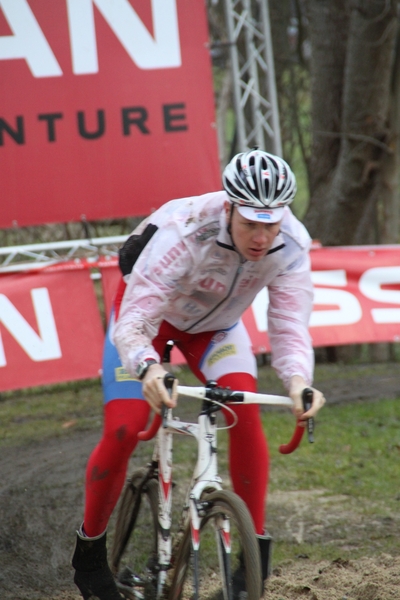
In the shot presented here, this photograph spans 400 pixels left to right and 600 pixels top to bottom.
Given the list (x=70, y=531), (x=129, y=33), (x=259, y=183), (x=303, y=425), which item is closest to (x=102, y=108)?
(x=129, y=33)

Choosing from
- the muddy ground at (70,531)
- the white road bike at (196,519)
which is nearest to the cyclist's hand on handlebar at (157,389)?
the white road bike at (196,519)

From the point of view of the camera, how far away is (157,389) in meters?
2.91

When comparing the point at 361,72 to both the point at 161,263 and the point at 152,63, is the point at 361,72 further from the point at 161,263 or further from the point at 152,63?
the point at 161,263

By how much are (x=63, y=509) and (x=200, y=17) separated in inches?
202

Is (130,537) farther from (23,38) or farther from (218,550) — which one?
(23,38)

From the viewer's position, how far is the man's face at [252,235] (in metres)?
3.10

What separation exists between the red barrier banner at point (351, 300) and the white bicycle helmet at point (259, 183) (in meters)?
4.71

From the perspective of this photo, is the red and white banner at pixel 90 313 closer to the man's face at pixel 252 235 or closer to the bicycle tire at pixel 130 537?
the bicycle tire at pixel 130 537

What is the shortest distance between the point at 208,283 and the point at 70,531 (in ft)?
7.68

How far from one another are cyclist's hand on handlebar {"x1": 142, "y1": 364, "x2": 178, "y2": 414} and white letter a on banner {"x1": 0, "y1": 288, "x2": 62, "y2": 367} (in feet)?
15.1

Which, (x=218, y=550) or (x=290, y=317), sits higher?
(x=290, y=317)

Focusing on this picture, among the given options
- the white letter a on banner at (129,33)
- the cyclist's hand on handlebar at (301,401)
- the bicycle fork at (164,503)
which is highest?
the white letter a on banner at (129,33)

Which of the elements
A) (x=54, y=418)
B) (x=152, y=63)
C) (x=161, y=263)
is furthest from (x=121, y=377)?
(x=152, y=63)

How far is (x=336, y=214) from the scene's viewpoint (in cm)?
994
